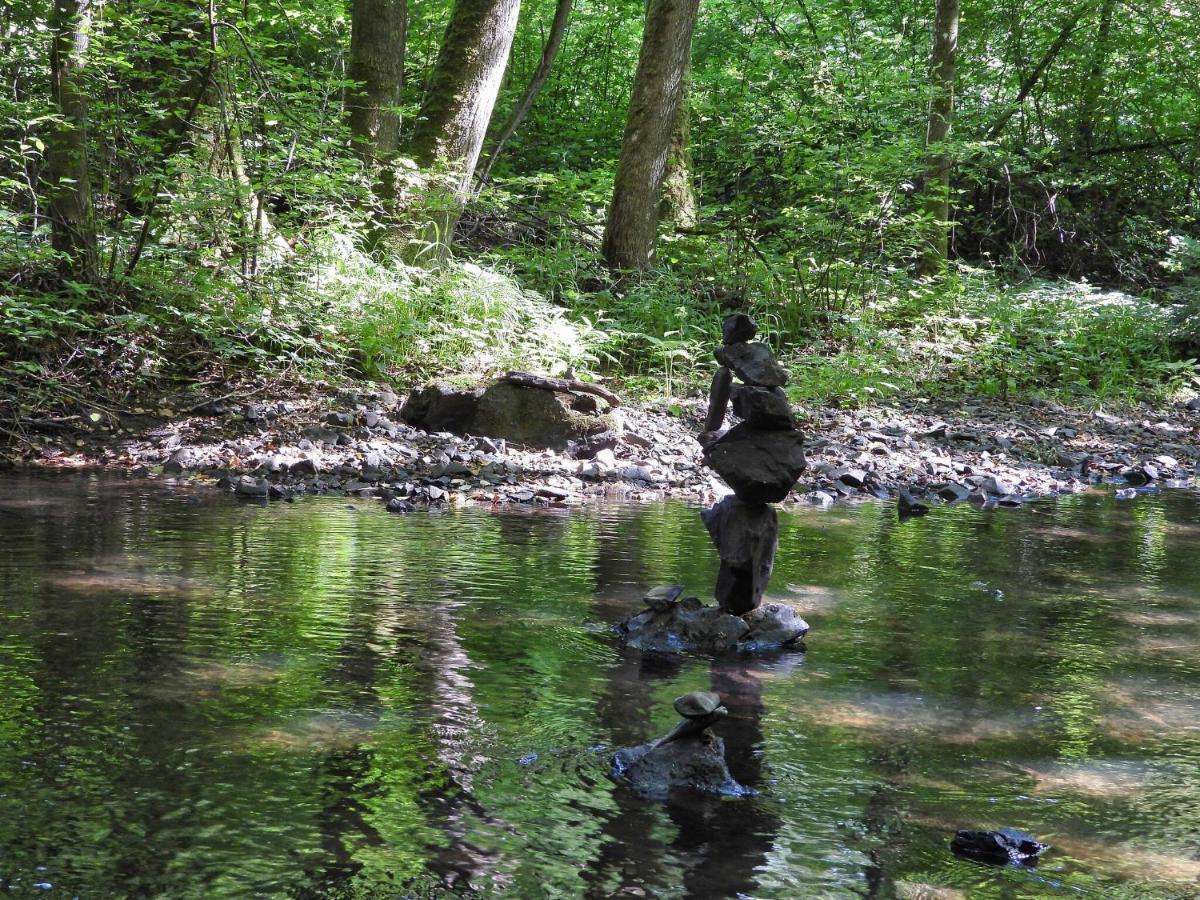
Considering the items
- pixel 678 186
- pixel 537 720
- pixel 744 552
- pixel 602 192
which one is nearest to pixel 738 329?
pixel 744 552

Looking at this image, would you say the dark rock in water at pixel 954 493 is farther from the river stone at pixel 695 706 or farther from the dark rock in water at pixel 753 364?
the river stone at pixel 695 706

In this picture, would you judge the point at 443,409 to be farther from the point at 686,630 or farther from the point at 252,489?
the point at 686,630

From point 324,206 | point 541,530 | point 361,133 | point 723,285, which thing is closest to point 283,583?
point 541,530

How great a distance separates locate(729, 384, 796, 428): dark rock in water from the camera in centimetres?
446

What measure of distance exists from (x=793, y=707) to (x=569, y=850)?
1356mm

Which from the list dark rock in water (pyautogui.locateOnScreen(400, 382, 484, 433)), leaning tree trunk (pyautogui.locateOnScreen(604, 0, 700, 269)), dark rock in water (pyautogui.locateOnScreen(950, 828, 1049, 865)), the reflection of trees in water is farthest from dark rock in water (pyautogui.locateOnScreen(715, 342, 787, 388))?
leaning tree trunk (pyautogui.locateOnScreen(604, 0, 700, 269))

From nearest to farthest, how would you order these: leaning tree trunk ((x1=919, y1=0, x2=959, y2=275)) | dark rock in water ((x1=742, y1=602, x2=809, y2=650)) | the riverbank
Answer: dark rock in water ((x1=742, y1=602, x2=809, y2=650)) → the riverbank → leaning tree trunk ((x1=919, y1=0, x2=959, y2=275))

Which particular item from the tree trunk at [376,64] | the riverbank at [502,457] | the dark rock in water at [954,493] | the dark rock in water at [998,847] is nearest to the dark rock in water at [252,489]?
the riverbank at [502,457]

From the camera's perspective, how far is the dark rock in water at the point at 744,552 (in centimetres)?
449

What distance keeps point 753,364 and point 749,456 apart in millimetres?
362

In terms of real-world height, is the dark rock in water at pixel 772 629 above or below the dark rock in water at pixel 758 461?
below

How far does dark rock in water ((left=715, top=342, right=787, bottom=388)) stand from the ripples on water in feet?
3.53

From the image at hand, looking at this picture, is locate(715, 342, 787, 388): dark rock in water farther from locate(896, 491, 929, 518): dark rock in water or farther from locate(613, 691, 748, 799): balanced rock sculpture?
locate(896, 491, 929, 518): dark rock in water

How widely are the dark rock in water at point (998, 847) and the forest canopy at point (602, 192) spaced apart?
8.08 metres
